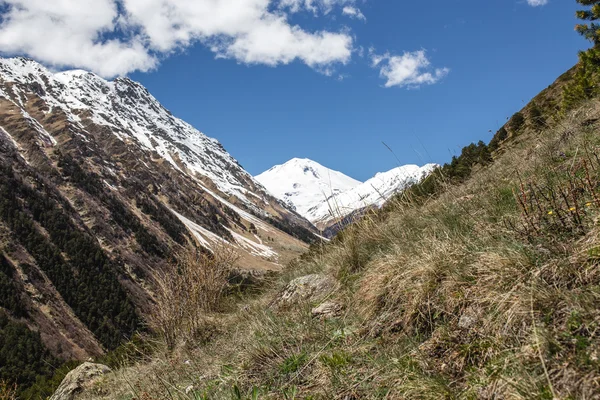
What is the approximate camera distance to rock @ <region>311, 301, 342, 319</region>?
440 centimetres

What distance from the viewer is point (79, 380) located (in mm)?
8000

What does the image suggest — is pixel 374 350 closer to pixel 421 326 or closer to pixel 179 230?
pixel 421 326

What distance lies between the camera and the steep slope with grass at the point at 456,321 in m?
2.14

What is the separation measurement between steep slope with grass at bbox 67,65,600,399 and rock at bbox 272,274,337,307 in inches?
6.7

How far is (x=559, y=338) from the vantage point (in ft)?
7.02

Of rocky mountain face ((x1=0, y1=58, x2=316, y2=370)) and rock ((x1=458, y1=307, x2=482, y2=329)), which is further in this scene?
rocky mountain face ((x1=0, y1=58, x2=316, y2=370))

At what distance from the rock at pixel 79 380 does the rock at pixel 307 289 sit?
4457 mm

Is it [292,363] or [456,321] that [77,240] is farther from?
[456,321]

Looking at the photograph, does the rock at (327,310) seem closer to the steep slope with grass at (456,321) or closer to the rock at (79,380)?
the steep slope with grass at (456,321)

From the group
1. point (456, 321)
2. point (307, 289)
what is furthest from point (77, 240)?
point (456, 321)

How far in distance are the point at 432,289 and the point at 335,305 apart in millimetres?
1512

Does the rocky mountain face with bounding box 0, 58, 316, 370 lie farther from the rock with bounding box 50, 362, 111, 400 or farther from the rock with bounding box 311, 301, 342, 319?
the rock with bounding box 311, 301, 342, 319

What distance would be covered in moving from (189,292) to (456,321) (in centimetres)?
647

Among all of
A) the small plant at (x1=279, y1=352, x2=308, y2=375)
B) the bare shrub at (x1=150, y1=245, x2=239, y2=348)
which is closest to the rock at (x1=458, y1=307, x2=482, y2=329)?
the small plant at (x1=279, y1=352, x2=308, y2=375)
